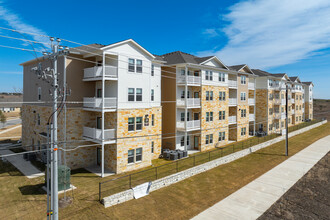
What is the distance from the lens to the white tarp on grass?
14.5 m

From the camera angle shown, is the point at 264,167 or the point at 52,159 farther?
the point at 264,167

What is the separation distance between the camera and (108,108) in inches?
715

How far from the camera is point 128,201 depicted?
14.1m

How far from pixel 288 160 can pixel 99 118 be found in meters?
21.4

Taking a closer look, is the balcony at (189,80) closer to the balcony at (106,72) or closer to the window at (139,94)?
the window at (139,94)

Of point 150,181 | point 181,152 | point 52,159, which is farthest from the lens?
point 181,152

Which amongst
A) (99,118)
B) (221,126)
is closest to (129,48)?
(99,118)

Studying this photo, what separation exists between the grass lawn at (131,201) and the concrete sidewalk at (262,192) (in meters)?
0.65

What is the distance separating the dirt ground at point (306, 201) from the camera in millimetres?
12742

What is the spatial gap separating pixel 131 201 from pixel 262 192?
9692 mm

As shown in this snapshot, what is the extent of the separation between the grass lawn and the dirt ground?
324 centimetres

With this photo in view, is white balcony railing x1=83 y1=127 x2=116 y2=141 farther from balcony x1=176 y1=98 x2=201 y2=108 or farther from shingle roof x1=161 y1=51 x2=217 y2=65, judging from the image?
shingle roof x1=161 y1=51 x2=217 y2=65

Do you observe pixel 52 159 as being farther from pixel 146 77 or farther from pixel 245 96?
pixel 245 96

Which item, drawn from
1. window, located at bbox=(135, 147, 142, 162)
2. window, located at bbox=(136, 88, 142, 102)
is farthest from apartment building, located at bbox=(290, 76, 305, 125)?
window, located at bbox=(135, 147, 142, 162)
